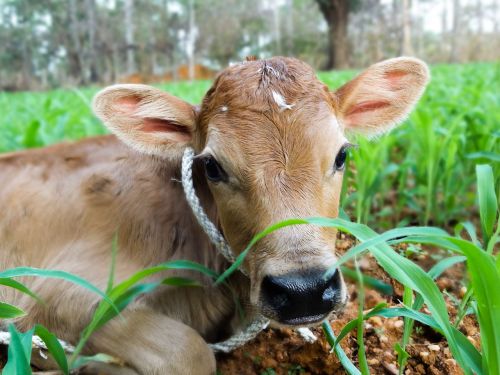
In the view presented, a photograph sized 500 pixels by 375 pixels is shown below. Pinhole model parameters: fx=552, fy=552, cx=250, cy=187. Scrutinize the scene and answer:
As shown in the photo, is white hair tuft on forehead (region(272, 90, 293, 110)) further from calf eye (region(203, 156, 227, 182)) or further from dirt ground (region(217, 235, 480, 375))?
dirt ground (region(217, 235, 480, 375))

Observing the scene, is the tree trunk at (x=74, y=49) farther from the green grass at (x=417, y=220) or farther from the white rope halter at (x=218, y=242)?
the white rope halter at (x=218, y=242)

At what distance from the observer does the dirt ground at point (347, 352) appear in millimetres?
2156

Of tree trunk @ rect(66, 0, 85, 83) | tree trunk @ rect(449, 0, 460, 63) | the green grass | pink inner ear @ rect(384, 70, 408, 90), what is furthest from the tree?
pink inner ear @ rect(384, 70, 408, 90)

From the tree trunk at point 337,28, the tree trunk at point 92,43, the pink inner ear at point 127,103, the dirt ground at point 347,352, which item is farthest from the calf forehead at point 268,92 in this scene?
the tree trunk at point 92,43

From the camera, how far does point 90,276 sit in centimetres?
240

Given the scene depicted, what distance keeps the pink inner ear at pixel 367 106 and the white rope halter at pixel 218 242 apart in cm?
77

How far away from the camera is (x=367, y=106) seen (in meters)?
2.58

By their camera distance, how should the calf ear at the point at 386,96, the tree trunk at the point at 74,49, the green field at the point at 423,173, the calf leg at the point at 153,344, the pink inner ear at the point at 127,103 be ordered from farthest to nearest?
the tree trunk at the point at 74,49
the green field at the point at 423,173
the calf ear at the point at 386,96
the pink inner ear at the point at 127,103
the calf leg at the point at 153,344

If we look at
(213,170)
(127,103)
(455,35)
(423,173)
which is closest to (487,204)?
(213,170)

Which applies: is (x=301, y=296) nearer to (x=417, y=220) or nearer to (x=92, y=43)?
(x=417, y=220)

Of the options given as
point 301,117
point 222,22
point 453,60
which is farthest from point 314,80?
point 222,22

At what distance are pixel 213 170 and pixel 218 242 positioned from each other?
302 mm

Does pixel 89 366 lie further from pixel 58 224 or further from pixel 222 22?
pixel 222 22

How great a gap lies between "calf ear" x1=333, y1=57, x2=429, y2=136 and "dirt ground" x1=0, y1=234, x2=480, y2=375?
2.68ft
